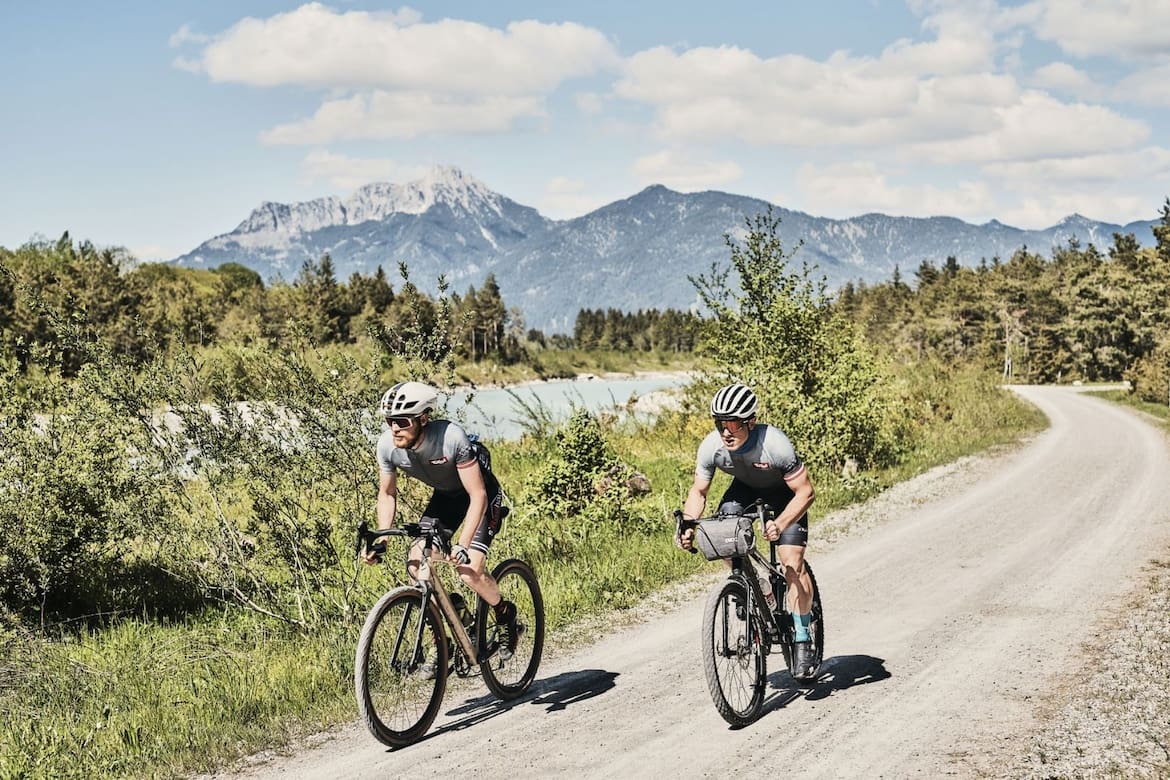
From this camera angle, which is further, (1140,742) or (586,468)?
(586,468)

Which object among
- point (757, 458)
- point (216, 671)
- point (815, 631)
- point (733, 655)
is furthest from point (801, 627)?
point (216, 671)

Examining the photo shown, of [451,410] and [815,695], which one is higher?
[451,410]

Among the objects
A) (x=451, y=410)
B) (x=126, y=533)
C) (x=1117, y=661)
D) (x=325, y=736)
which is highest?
(x=451, y=410)

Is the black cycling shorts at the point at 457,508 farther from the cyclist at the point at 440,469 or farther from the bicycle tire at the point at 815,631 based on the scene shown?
the bicycle tire at the point at 815,631

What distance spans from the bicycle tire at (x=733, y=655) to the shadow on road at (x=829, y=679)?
14.3 inches

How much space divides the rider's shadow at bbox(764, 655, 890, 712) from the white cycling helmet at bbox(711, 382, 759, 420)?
94.5 inches

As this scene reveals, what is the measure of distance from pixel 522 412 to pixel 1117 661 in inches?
466

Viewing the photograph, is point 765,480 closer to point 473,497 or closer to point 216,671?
point 473,497

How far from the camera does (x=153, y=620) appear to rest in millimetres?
11414

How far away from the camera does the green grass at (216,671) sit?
6117 millimetres

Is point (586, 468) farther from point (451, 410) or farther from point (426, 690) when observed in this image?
point (426, 690)

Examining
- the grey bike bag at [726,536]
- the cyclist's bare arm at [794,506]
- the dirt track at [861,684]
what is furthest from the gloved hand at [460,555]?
the cyclist's bare arm at [794,506]

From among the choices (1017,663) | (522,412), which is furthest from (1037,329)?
(1017,663)

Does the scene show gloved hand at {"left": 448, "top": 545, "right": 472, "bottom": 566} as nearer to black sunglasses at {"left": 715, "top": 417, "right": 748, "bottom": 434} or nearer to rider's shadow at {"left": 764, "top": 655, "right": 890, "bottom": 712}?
black sunglasses at {"left": 715, "top": 417, "right": 748, "bottom": 434}
